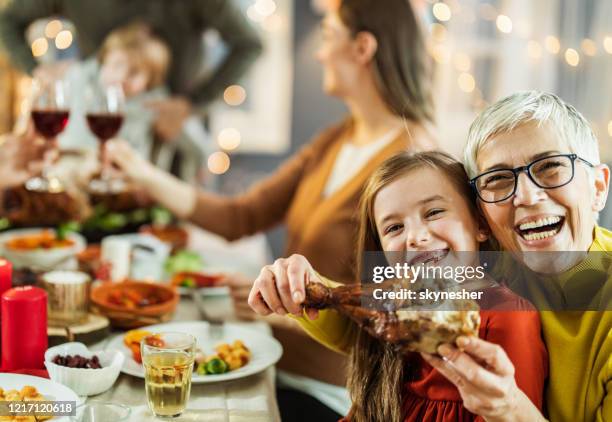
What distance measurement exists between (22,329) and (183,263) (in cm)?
A: 82

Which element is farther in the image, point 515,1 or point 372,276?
point 515,1

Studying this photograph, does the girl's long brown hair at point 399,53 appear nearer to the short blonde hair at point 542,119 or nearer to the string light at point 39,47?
the short blonde hair at point 542,119

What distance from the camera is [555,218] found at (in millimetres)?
915

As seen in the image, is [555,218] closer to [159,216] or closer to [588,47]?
[159,216]

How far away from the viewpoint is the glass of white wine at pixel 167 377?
105cm

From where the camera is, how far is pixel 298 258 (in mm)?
959

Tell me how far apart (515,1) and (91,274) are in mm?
2651

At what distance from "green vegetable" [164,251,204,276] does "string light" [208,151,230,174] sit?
83.8 inches

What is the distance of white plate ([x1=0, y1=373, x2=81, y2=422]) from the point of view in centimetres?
100

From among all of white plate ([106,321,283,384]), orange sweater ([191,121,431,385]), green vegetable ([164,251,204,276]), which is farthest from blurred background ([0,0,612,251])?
white plate ([106,321,283,384])

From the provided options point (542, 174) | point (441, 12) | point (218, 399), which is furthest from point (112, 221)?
point (441, 12)

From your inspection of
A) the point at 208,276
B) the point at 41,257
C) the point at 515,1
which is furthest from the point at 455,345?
the point at 515,1

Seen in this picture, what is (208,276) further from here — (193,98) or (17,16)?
(17,16)

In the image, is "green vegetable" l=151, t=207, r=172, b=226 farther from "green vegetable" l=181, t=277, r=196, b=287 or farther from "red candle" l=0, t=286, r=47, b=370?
"red candle" l=0, t=286, r=47, b=370
